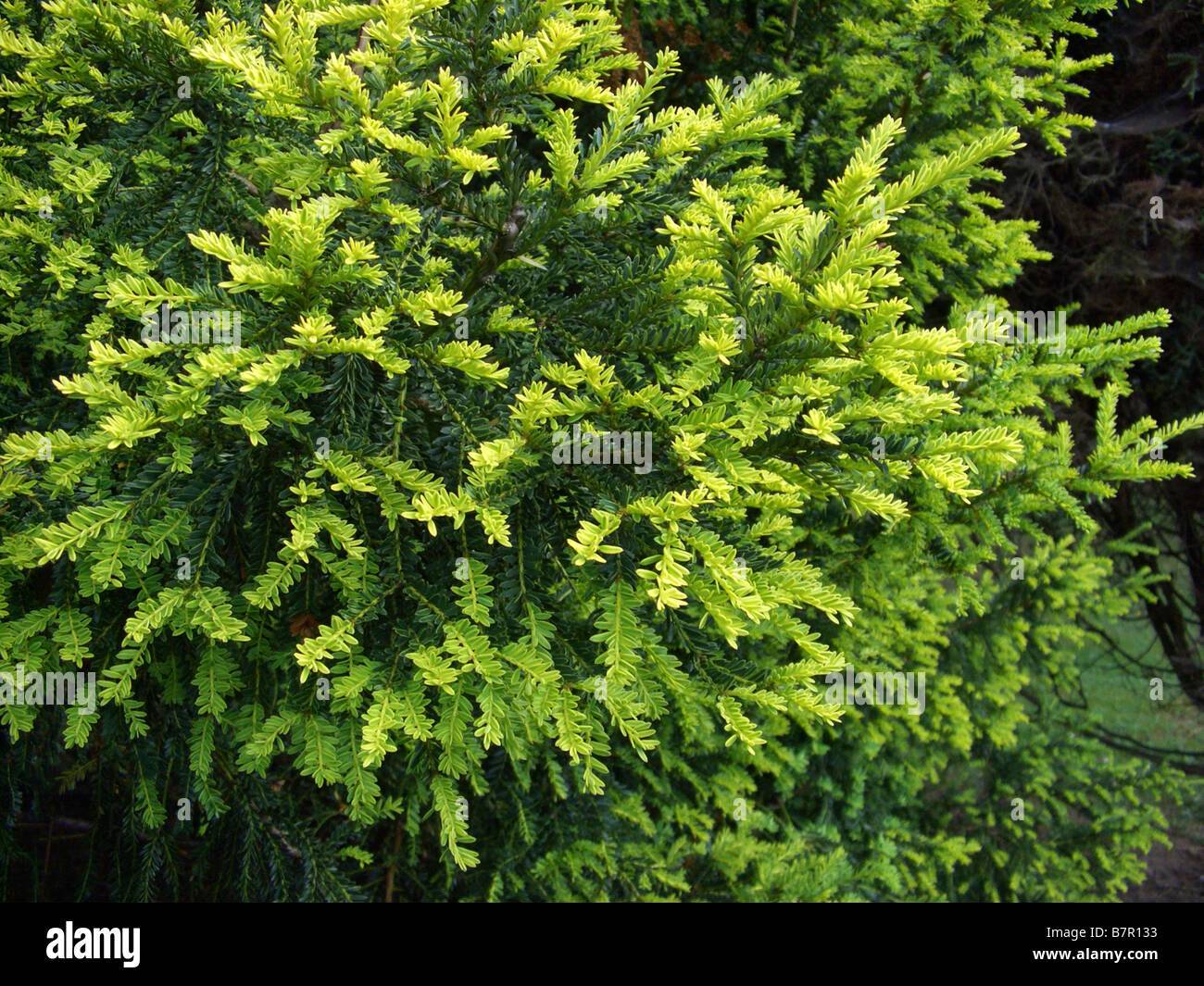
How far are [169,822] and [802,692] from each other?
2601 mm

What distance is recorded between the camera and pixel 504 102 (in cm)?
201

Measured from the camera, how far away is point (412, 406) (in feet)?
7.34

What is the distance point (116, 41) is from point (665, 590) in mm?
1787

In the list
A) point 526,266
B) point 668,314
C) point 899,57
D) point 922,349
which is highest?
point 899,57

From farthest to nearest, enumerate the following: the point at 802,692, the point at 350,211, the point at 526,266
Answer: the point at 526,266 < the point at 350,211 < the point at 802,692

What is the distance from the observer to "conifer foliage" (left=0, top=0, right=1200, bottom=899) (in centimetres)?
180

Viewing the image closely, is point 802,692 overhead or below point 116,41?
below

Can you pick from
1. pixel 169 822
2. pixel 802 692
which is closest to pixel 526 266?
pixel 802 692

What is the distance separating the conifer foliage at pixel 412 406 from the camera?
1804mm

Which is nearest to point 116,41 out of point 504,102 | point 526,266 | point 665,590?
point 504,102
